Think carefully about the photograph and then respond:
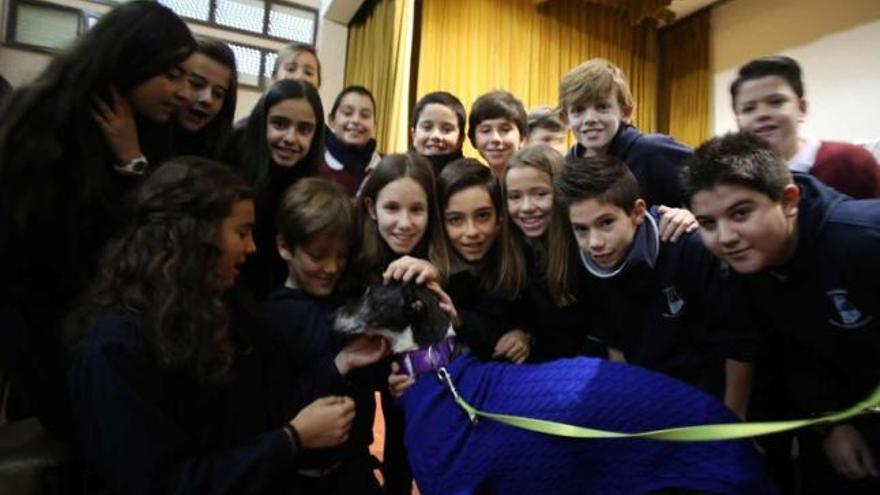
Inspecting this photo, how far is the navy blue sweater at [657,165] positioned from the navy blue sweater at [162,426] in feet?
4.61

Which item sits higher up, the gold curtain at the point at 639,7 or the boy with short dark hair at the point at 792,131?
the gold curtain at the point at 639,7

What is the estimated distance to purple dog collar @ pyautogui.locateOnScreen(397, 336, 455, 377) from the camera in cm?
130

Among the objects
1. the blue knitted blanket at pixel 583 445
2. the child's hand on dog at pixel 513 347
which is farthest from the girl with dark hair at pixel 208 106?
the blue knitted blanket at pixel 583 445

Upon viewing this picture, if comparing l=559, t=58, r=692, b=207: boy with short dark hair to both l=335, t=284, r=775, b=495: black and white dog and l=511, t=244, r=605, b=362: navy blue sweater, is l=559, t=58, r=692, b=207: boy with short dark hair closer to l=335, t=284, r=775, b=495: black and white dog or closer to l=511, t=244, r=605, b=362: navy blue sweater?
l=511, t=244, r=605, b=362: navy blue sweater

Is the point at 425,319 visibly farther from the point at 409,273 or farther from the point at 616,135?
the point at 616,135

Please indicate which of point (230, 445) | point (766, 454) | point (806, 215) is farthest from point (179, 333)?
point (766, 454)

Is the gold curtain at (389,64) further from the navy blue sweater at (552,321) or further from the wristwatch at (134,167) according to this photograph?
the wristwatch at (134,167)

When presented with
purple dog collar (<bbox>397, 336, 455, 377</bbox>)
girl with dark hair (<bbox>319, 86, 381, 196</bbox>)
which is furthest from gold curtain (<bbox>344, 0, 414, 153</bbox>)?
purple dog collar (<bbox>397, 336, 455, 377</bbox>)

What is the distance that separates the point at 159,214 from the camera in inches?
45.8

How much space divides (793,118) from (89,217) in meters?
2.01

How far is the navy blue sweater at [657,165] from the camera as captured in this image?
1976 mm

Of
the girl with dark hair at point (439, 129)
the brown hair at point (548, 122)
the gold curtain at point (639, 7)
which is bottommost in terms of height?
the girl with dark hair at point (439, 129)

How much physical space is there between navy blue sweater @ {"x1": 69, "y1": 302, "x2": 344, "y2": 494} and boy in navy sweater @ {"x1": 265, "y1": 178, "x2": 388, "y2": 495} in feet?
0.72

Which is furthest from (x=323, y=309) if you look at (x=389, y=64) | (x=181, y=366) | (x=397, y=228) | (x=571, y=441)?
(x=389, y=64)
